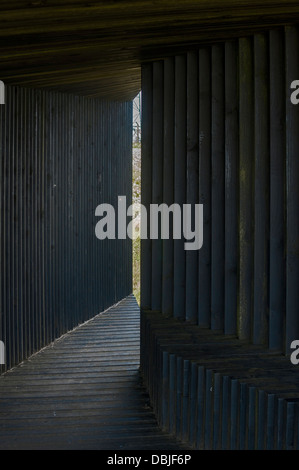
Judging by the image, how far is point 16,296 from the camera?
4.44 meters

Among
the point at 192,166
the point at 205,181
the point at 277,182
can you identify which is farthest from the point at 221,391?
the point at 192,166

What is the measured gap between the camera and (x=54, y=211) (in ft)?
16.9

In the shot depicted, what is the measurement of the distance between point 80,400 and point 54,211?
85.6 inches

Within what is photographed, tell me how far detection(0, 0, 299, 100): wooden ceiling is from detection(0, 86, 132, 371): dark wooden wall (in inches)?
29.6

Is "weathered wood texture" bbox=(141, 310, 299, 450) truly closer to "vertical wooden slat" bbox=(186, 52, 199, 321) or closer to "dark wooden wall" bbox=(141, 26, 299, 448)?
"dark wooden wall" bbox=(141, 26, 299, 448)

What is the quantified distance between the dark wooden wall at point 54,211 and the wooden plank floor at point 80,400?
0.35 meters

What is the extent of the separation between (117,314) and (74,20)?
4.27 m

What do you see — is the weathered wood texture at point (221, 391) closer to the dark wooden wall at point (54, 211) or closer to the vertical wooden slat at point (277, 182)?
the vertical wooden slat at point (277, 182)

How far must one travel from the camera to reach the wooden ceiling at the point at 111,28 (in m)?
2.59

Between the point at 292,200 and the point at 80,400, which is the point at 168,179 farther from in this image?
the point at 80,400

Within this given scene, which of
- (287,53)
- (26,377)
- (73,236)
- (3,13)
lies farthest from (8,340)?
(287,53)

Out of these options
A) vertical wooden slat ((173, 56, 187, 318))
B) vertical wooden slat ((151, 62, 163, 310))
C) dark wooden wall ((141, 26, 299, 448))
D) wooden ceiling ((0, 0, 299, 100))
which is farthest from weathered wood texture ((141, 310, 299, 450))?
wooden ceiling ((0, 0, 299, 100))

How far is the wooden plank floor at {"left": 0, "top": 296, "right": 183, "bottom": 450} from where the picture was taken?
10.0 feet
